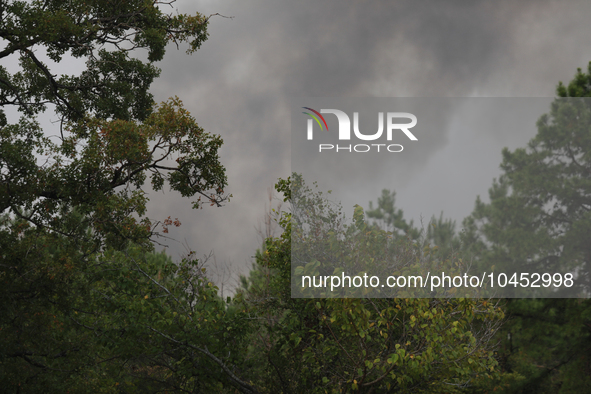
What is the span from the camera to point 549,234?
10.9 metres

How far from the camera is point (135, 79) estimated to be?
10117 millimetres

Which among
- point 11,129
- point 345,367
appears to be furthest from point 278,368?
point 11,129

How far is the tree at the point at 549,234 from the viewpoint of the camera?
10.7m

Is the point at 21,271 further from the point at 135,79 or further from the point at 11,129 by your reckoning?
the point at 135,79

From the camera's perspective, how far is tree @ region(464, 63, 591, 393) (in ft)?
35.2
